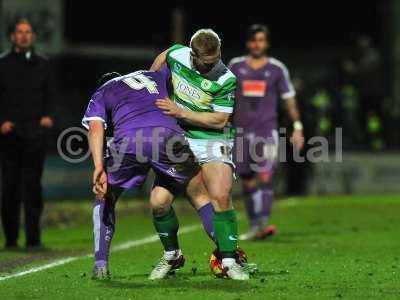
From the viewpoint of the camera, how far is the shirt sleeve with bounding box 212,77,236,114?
10.0 metres

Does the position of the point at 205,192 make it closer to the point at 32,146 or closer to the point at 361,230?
the point at 32,146

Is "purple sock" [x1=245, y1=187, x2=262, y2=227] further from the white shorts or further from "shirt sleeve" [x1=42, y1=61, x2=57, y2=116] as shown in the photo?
the white shorts

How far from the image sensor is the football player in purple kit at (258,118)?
15.0m

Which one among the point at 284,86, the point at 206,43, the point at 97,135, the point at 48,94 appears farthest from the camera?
the point at 284,86

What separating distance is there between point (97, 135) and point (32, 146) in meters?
3.85

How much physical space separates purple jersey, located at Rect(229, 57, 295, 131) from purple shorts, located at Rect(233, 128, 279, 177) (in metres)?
0.09

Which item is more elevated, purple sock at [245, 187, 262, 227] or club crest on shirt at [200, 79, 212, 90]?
club crest on shirt at [200, 79, 212, 90]

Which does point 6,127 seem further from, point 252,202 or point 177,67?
point 177,67

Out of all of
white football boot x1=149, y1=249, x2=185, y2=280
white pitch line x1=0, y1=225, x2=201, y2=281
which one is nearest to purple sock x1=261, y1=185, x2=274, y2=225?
white pitch line x1=0, y1=225, x2=201, y2=281

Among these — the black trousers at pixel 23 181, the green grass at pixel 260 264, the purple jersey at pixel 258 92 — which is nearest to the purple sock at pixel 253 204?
the green grass at pixel 260 264

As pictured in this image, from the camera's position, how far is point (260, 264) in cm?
1136

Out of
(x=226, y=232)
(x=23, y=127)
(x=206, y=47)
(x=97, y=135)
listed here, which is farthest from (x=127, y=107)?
(x=23, y=127)

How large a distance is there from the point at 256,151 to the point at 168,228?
473cm

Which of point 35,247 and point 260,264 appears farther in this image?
point 35,247
